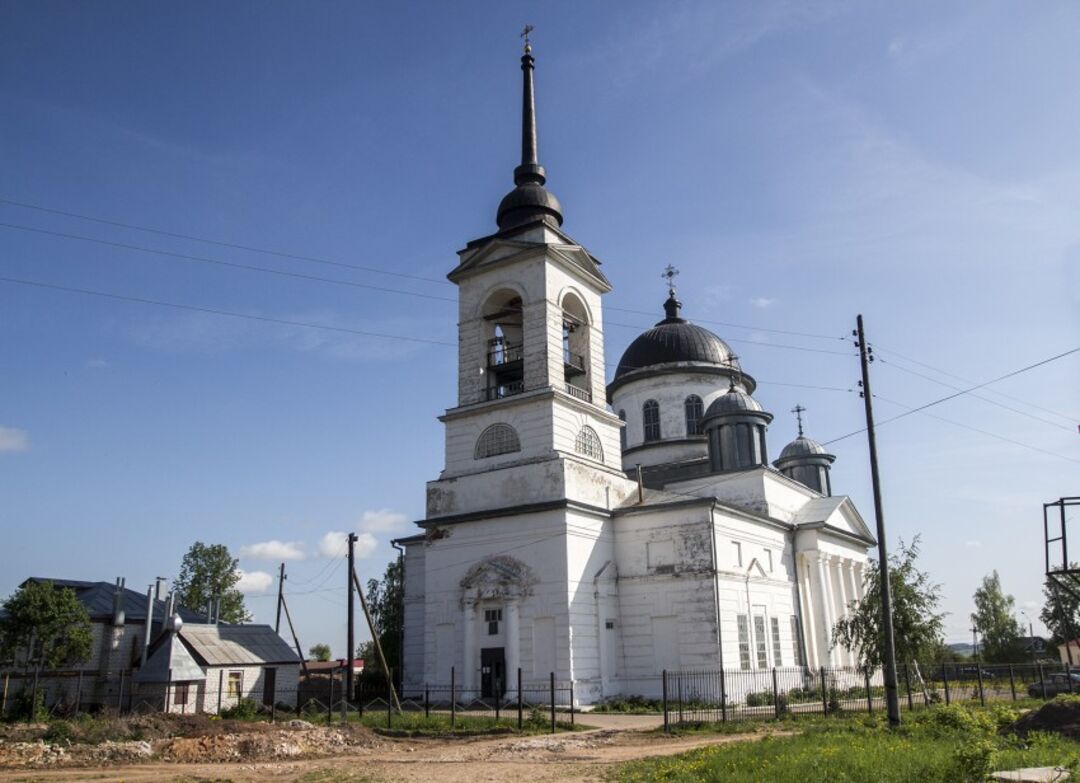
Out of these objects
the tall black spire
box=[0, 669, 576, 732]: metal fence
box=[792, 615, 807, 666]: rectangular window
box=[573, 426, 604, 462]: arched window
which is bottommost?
box=[0, 669, 576, 732]: metal fence

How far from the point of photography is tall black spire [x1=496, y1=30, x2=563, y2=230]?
32.4 metres

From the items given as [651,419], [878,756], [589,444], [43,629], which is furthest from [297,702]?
[878,756]

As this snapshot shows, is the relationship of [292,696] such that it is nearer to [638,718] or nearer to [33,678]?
[33,678]

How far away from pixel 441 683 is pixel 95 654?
37.2 ft

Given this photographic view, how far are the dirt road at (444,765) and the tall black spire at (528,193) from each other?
61.9 ft

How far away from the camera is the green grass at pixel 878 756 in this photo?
10.8 metres

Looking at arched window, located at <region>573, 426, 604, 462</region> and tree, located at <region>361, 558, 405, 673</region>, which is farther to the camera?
tree, located at <region>361, 558, 405, 673</region>

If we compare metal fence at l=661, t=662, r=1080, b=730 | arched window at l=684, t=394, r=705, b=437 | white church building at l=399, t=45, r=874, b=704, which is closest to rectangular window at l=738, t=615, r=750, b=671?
white church building at l=399, t=45, r=874, b=704

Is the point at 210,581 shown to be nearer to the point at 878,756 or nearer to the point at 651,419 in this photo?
the point at 651,419

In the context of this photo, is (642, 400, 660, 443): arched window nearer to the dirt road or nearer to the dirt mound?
the dirt road

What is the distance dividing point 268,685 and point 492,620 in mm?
7648

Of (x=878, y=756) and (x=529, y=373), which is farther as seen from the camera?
(x=529, y=373)

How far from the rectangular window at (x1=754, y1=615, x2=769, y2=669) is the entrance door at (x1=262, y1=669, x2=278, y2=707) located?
15732 mm

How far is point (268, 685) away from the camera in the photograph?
28.4 meters
